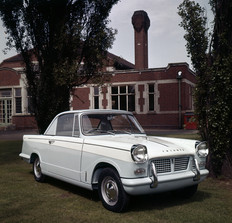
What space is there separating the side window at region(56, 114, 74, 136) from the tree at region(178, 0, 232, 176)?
3119 millimetres

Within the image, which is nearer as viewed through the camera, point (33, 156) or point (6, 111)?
point (33, 156)

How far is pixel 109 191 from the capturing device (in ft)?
15.9

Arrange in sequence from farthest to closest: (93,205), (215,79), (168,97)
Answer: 1. (168,97)
2. (215,79)
3. (93,205)

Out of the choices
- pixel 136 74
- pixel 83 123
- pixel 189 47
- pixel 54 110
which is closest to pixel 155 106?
pixel 136 74

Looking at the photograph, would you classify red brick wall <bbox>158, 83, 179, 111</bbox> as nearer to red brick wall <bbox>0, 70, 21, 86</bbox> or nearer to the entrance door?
red brick wall <bbox>0, 70, 21, 86</bbox>

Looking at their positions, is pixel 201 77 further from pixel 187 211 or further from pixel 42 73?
pixel 42 73

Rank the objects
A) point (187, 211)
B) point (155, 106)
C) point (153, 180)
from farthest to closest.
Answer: point (155, 106) < point (187, 211) < point (153, 180)


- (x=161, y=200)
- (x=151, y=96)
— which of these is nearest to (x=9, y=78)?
(x=151, y=96)

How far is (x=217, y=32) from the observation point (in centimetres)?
712

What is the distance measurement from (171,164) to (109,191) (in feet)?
3.49

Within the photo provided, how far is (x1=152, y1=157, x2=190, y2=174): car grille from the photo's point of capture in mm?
4730

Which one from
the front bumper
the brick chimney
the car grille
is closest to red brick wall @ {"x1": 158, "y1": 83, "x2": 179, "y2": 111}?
the brick chimney

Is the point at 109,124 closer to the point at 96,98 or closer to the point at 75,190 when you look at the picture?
the point at 75,190

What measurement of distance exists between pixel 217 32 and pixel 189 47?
80 cm
